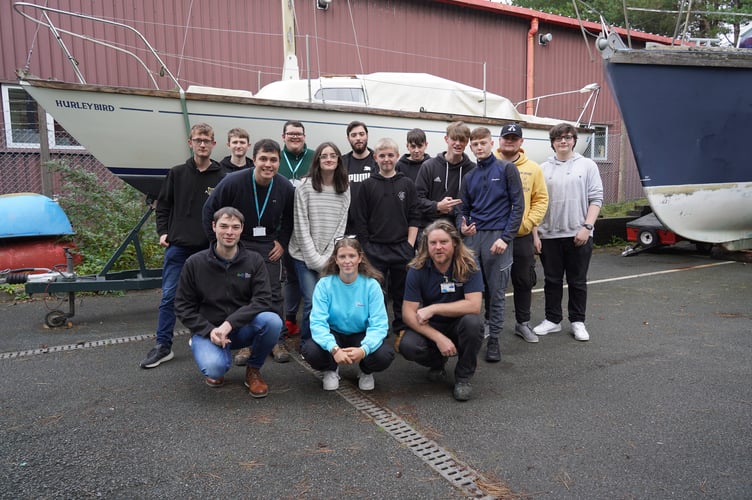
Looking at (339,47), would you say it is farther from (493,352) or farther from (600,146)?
(493,352)

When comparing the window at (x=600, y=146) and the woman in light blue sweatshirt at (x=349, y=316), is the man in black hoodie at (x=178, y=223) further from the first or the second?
the window at (x=600, y=146)

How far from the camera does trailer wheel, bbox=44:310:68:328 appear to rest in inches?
205

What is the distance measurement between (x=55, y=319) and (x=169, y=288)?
1878mm

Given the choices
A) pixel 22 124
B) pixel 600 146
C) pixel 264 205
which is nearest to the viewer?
pixel 264 205

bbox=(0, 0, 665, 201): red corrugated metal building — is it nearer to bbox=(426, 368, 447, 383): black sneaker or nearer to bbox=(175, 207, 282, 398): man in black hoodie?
bbox=(175, 207, 282, 398): man in black hoodie

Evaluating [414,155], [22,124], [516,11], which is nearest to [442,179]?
[414,155]

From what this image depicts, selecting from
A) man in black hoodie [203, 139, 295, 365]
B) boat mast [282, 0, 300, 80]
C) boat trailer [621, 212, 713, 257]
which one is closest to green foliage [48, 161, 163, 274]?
boat mast [282, 0, 300, 80]

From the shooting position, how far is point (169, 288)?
418 centimetres

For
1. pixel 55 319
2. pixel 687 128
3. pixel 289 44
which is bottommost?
→ pixel 55 319

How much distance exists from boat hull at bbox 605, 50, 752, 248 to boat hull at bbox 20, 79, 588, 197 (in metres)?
3.67

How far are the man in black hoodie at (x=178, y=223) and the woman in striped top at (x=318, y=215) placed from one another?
2.44 feet

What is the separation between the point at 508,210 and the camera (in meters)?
4.29

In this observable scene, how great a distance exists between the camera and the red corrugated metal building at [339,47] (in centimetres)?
959

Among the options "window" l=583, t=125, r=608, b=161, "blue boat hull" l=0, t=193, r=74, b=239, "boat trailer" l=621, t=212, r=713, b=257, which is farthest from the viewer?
"window" l=583, t=125, r=608, b=161
